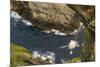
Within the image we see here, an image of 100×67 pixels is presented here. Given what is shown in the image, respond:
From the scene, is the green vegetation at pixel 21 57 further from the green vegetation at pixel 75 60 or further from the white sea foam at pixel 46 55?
the green vegetation at pixel 75 60

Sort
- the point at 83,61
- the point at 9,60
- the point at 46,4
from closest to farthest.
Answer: the point at 9,60, the point at 46,4, the point at 83,61

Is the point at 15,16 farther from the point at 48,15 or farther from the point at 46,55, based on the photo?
the point at 46,55

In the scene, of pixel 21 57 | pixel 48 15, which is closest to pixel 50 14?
pixel 48 15

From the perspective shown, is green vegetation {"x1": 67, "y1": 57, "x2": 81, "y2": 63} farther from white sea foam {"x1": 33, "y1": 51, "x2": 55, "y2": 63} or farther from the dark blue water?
white sea foam {"x1": 33, "y1": 51, "x2": 55, "y2": 63}

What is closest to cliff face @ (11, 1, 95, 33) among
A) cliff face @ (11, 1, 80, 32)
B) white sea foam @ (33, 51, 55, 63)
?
cliff face @ (11, 1, 80, 32)

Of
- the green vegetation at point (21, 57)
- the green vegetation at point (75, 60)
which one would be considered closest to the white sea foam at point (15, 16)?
the green vegetation at point (21, 57)

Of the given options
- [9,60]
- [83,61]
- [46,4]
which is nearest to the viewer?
[9,60]

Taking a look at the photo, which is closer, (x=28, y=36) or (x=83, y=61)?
(x=28, y=36)
